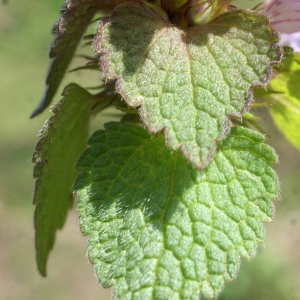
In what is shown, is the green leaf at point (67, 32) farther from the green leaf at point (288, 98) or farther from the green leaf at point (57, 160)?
the green leaf at point (288, 98)

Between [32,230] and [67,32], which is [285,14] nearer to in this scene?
[67,32]

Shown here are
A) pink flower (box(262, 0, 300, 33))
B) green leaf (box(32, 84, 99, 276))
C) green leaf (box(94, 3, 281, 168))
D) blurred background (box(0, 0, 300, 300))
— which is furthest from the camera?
blurred background (box(0, 0, 300, 300))

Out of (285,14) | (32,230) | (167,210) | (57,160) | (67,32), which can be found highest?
(285,14)

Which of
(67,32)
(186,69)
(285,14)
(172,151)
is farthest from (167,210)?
(285,14)

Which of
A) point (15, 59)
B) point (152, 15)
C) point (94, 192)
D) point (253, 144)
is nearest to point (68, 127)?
point (94, 192)

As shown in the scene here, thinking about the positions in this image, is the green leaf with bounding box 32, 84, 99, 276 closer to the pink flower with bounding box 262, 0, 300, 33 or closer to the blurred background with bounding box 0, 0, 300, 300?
the pink flower with bounding box 262, 0, 300, 33

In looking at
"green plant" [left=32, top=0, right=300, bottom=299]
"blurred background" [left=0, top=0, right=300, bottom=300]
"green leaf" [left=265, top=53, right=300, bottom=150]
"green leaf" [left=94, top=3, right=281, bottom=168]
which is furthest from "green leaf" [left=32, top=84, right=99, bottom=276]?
"blurred background" [left=0, top=0, right=300, bottom=300]

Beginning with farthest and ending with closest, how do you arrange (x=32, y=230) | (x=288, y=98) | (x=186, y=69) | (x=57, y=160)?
(x=32, y=230) < (x=288, y=98) < (x=57, y=160) < (x=186, y=69)
